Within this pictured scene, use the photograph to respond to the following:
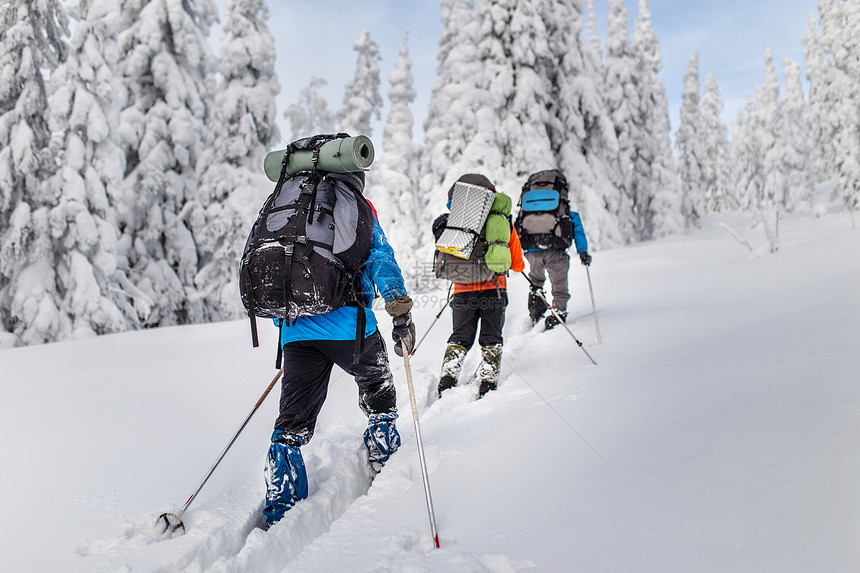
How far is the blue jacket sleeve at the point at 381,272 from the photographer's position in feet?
9.64

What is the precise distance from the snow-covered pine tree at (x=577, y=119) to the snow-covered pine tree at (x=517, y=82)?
83cm

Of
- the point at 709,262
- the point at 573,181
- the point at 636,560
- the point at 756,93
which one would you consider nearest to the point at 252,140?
the point at 573,181

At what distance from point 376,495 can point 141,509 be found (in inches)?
52.0

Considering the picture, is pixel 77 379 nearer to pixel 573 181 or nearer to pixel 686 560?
pixel 686 560

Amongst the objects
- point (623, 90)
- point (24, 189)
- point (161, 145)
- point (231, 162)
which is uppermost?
point (623, 90)

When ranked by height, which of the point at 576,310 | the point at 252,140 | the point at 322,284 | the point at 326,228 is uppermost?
the point at 252,140

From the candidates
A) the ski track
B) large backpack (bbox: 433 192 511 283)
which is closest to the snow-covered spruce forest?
large backpack (bbox: 433 192 511 283)

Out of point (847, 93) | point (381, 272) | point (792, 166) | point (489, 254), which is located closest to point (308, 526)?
point (381, 272)

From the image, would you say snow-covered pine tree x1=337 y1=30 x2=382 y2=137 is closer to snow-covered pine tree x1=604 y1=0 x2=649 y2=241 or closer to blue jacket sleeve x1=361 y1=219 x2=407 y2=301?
snow-covered pine tree x1=604 y1=0 x2=649 y2=241

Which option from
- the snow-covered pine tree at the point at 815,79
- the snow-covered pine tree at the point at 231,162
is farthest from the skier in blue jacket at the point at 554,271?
the snow-covered pine tree at the point at 815,79

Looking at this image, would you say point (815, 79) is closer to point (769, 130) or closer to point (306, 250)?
point (769, 130)

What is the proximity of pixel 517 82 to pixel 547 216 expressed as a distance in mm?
11589

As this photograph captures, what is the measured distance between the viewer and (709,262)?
544 inches

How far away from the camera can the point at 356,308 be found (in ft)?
9.99
